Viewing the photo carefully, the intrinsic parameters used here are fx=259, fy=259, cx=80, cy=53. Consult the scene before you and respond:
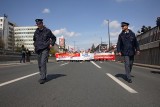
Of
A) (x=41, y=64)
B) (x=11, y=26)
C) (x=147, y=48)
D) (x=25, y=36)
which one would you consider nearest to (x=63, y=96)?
(x=41, y=64)

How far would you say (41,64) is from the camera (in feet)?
27.4

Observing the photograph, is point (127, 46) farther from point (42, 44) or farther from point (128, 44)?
point (42, 44)

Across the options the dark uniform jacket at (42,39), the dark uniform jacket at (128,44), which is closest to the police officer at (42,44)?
the dark uniform jacket at (42,39)

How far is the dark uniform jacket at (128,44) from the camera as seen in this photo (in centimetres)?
900

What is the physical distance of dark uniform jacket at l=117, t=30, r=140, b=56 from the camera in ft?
29.5

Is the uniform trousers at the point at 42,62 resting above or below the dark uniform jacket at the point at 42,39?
below

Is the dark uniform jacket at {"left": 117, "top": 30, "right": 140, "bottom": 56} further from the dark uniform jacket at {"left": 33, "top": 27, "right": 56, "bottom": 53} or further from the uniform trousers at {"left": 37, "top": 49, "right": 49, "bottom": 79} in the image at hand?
the uniform trousers at {"left": 37, "top": 49, "right": 49, "bottom": 79}

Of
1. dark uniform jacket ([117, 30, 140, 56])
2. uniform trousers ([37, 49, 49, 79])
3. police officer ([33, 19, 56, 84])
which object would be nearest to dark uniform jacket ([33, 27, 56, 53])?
A: police officer ([33, 19, 56, 84])

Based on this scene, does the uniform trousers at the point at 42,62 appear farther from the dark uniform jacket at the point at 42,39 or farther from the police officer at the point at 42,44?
the dark uniform jacket at the point at 42,39

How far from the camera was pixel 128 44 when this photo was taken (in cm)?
902

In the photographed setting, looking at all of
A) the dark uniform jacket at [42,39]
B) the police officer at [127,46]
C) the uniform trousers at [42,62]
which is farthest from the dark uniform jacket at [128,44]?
the uniform trousers at [42,62]

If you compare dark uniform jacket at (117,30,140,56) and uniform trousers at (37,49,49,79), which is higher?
dark uniform jacket at (117,30,140,56)

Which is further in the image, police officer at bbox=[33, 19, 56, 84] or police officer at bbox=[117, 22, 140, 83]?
police officer at bbox=[117, 22, 140, 83]

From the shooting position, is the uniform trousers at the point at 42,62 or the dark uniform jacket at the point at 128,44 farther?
the dark uniform jacket at the point at 128,44
